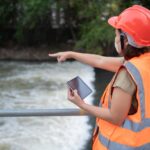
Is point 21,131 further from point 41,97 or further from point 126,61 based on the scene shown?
point 126,61

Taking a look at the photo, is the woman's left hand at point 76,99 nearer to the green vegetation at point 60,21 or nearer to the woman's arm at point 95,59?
the woman's arm at point 95,59

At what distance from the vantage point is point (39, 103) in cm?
923

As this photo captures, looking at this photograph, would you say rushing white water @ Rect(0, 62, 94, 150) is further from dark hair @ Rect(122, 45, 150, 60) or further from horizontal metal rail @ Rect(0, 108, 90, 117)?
dark hair @ Rect(122, 45, 150, 60)

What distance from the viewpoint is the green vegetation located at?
1325 cm

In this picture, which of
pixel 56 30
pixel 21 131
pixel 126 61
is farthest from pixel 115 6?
pixel 126 61

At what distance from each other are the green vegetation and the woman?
9.87 metres

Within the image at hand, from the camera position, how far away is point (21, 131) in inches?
304

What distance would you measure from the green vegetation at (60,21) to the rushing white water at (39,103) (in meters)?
1.03

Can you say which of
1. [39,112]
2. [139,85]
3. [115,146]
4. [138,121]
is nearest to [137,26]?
[139,85]

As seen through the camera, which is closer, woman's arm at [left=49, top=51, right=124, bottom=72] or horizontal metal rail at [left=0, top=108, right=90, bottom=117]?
woman's arm at [left=49, top=51, right=124, bottom=72]

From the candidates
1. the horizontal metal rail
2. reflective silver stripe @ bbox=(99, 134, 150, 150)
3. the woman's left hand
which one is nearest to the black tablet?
the woman's left hand

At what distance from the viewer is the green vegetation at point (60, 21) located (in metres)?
13.2

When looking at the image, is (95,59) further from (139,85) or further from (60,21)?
(60,21)

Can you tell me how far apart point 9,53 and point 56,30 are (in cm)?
180
